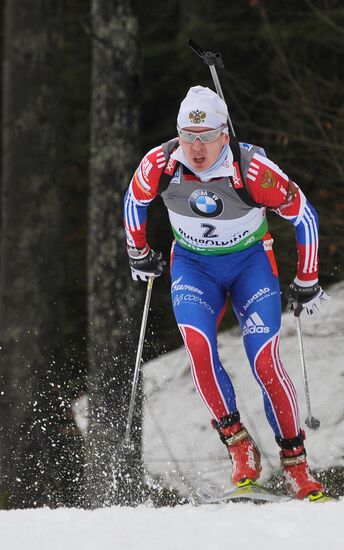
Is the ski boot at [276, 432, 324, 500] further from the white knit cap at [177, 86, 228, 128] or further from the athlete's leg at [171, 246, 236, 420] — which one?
the white knit cap at [177, 86, 228, 128]

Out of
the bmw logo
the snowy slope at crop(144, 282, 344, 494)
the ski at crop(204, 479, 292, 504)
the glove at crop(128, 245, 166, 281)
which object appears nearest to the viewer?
the ski at crop(204, 479, 292, 504)

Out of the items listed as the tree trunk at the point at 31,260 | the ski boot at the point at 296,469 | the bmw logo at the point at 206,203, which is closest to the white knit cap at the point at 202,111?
the bmw logo at the point at 206,203

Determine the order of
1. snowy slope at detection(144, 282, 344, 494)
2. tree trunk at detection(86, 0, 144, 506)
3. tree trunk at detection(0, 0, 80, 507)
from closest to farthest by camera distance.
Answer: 1. tree trunk at detection(86, 0, 144, 506)
2. snowy slope at detection(144, 282, 344, 494)
3. tree trunk at detection(0, 0, 80, 507)

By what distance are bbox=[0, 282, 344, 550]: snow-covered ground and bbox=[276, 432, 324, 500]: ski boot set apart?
82cm

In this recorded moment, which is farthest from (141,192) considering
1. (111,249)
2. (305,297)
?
(111,249)

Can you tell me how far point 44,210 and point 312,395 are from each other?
292cm

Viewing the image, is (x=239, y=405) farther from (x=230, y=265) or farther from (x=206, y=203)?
(x=206, y=203)

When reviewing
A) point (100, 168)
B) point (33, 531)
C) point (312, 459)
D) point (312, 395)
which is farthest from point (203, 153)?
point (312, 395)

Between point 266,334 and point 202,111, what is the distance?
1.33 meters

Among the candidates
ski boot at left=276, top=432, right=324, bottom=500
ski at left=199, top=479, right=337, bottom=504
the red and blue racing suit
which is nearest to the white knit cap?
the red and blue racing suit

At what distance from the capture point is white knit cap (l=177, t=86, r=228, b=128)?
579cm

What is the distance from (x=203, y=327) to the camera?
595cm

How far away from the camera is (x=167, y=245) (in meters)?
14.7

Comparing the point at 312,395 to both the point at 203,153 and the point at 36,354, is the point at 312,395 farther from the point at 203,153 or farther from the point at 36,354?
the point at 203,153
